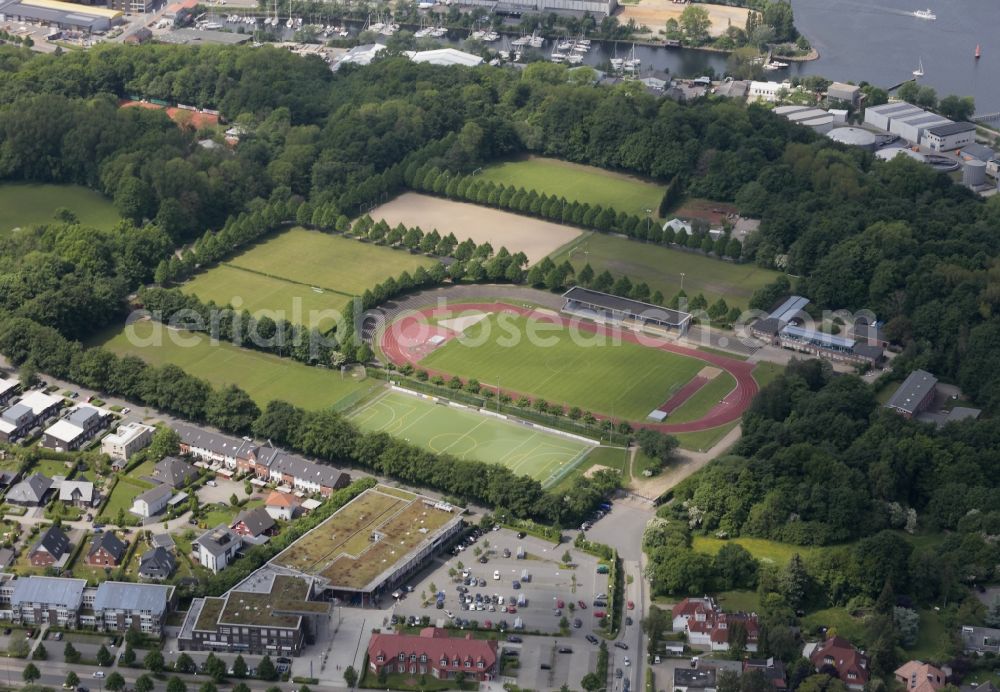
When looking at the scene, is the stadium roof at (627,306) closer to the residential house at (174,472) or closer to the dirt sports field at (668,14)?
the residential house at (174,472)

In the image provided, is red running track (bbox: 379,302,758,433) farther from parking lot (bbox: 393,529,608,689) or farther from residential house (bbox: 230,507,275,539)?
residential house (bbox: 230,507,275,539)

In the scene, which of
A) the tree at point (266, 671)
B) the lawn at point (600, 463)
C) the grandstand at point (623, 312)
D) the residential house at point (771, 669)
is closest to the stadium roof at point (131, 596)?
the tree at point (266, 671)

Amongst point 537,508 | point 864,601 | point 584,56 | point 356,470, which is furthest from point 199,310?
point 584,56

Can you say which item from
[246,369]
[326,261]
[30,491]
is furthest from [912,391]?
[30,491]

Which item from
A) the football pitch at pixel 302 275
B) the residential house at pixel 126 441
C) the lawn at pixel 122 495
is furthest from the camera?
the football pitch at pixel 302 275

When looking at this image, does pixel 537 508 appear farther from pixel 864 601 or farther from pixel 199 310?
pixel 199 310

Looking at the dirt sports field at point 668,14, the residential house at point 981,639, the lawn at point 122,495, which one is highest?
the dirt sports field at point 668,14
